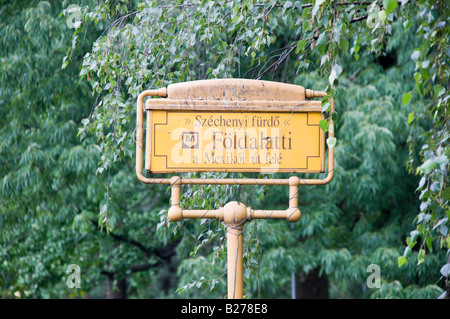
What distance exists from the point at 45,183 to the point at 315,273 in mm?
3801

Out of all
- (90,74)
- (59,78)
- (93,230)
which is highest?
(59,78)

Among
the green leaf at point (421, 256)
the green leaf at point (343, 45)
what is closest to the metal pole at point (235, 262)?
the green leaf at point (421, 256)

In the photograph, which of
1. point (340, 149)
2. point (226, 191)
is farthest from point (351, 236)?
point (226, 191)

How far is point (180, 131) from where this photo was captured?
2328 mm

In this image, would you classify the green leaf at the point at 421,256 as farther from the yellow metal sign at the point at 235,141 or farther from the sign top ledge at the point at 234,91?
the sign top ledge at the point at 234,91

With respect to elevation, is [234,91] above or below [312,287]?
above

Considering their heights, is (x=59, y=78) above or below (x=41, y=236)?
above

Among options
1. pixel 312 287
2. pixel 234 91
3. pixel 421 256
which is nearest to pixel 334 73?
pixel 234 91

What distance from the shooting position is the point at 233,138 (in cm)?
234

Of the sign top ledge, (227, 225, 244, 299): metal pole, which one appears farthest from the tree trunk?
the sign top ledge

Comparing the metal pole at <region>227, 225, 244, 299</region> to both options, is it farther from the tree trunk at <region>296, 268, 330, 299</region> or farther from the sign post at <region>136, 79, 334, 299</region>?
the tree trunk at <region>296, 268, 330, 299</region>

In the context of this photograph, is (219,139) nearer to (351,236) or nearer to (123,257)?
(351,236)

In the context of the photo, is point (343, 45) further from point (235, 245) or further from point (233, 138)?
point (235, 245)

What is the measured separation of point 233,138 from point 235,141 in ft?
0.05
